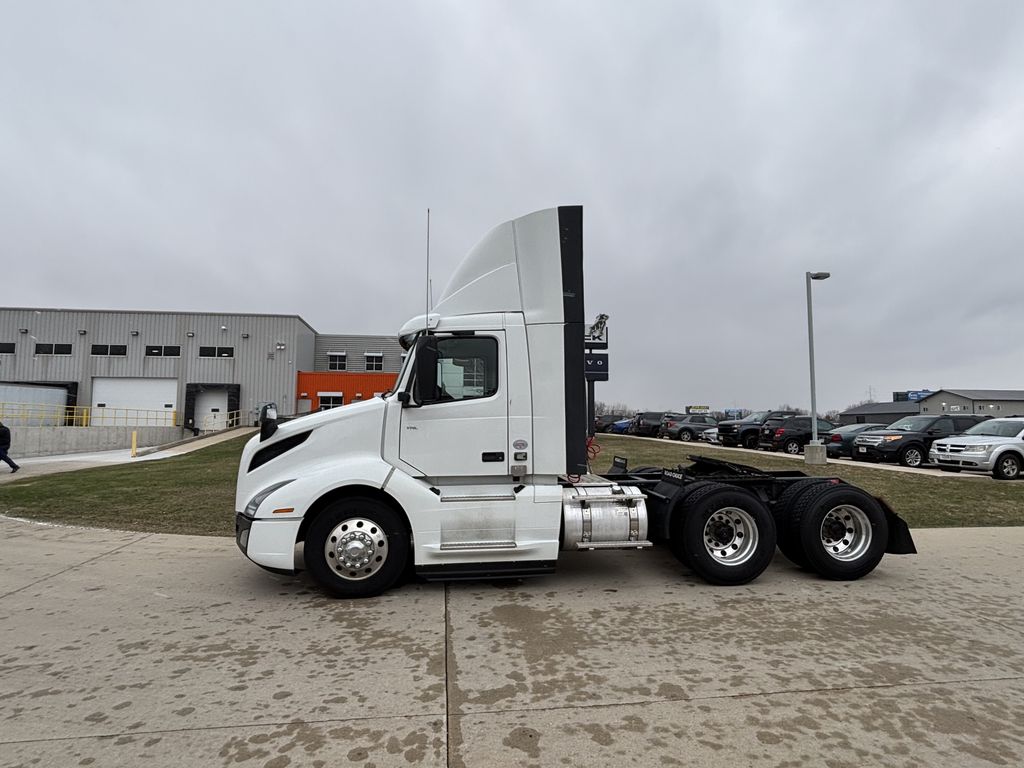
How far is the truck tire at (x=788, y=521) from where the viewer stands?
5.46 m

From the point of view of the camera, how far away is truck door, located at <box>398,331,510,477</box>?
16.5 feet

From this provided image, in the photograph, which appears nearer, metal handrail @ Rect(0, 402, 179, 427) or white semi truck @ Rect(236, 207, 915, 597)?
white semi truck @ Rect(236, 207, 915, 597)

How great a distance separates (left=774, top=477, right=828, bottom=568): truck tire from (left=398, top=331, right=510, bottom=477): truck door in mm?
2906

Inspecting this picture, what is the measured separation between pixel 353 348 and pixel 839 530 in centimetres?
4283

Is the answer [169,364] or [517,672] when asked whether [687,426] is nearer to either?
[517,672]

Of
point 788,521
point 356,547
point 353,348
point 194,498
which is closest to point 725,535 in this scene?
point 788,521

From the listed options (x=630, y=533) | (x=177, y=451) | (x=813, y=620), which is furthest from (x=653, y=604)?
(x=177, y=451)

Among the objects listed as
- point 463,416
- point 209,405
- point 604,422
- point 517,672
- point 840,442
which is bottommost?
point 517,672

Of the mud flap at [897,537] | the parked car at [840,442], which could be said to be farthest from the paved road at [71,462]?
the parked car at [840,442]

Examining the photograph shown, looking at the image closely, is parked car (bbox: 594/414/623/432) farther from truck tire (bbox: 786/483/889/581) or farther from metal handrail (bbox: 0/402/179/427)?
truck tire (bbox: 786/483/889/581)

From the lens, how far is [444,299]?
17.8 ft

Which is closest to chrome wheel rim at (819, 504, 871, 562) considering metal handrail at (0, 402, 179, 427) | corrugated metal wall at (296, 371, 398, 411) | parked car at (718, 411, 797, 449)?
parked car at (718, 411, 797, 449)

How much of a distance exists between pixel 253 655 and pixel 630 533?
10.8 feet

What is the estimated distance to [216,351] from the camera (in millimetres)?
39469
